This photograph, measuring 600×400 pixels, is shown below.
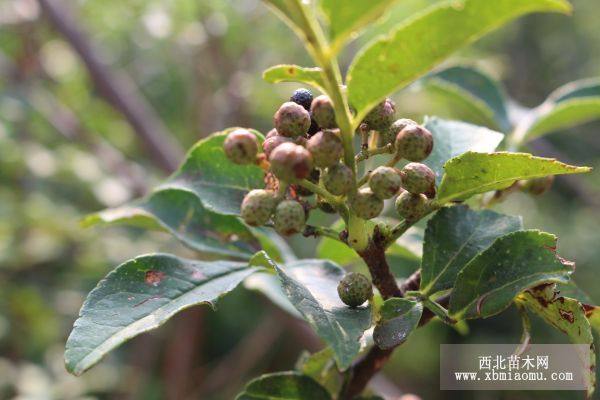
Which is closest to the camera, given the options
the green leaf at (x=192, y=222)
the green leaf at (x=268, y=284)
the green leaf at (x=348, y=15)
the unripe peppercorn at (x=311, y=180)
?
the green leaf at (x=348, y=15)

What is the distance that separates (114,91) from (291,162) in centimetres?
204

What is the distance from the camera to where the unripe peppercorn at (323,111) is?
77 centimetres

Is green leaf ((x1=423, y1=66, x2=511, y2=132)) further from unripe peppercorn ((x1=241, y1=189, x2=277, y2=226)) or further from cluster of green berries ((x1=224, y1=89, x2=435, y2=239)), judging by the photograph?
unripe peppercorn ((x1=241, y1=189, x2=277, y2=226))

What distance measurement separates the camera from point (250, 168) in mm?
1044

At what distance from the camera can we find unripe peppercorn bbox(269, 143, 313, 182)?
75cm

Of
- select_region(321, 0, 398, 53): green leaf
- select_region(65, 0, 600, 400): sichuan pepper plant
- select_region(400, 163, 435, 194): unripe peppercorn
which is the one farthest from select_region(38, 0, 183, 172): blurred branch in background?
select_region(321, 0, 398, 53): green leaf

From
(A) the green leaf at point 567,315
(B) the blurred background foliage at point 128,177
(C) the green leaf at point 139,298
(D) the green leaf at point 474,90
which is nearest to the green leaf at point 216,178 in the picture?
(C) the green leaf at point 139,298

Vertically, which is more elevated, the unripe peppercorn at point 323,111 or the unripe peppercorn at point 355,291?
the unripe peppercorn at point 323,111

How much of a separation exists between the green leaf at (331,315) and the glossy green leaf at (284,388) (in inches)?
6.6

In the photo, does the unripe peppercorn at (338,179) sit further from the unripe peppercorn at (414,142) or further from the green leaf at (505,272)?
the green leaf at (505,272)

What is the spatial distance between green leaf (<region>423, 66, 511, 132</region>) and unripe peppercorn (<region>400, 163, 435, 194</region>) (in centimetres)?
68

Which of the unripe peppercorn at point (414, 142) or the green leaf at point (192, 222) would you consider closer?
the unripe peppercorn at point (414, 142)

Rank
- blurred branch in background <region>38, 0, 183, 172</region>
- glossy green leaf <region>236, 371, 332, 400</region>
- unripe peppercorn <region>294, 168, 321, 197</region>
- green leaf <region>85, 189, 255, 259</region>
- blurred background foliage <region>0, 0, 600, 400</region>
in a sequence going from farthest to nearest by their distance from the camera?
blurred background foliage <region>0, 0, 600, 400</region> < blurred branch in background <region>38, 0, 183, 172</region> < green leaf <region>85, 189, 255, 259</region> < glossy green leaf <region>236, 371, 332, 400</region> < unripe peppercorn <region>294, 168, 321, 197</region>

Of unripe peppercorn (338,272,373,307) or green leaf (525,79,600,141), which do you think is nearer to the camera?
unripe peppercorn (338,272,373,307)
